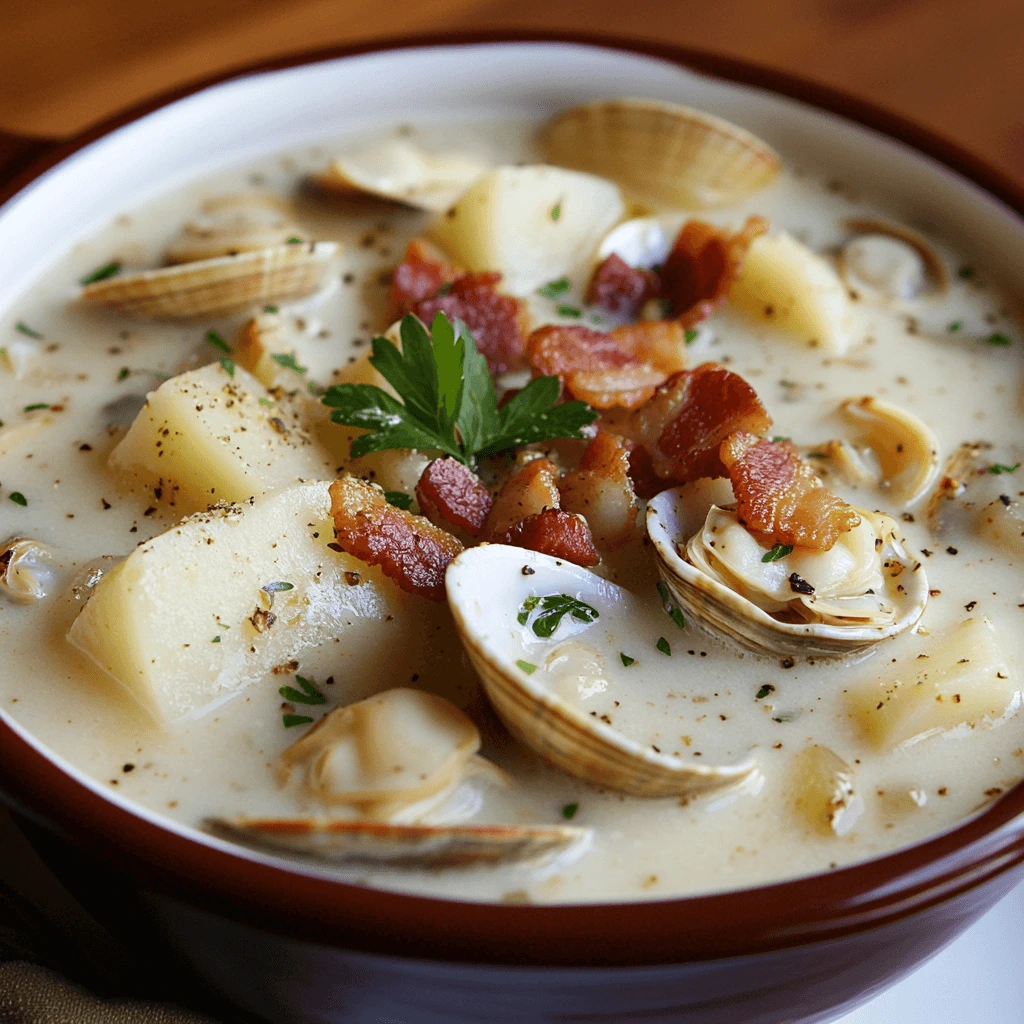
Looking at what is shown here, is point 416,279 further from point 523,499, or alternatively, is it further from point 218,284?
point 523,499

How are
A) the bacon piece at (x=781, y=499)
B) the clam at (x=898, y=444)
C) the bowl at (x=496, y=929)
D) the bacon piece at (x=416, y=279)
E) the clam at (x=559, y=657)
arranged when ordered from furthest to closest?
the bacon piece at (x=416, y=279), the clam at (x=898, y=444), the bacon piece at (x=781, y=499), the clam at (x=559, y=657), the bowl at (x=496, y=929)

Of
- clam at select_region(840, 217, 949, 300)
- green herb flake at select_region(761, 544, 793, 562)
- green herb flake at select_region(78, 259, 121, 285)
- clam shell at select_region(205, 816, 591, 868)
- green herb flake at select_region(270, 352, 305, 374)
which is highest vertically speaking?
clam at select_region(840, 217, 949, 300)

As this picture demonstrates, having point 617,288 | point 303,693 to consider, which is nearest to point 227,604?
point 303,693

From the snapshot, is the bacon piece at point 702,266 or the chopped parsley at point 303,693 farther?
the bacon piece at point 702,266

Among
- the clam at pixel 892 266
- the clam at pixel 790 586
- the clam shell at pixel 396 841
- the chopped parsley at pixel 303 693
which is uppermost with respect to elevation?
the clam at pixel 892 266

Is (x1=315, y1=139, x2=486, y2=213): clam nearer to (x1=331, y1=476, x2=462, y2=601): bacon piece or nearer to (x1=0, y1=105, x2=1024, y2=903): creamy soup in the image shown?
(x1=0, y1=105, x2=1024, y2=903): creamy soup

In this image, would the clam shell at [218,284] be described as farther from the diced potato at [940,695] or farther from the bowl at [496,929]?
the diced potato at [940,695]

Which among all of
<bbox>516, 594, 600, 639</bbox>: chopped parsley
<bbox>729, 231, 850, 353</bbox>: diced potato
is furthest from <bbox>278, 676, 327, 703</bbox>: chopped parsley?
<bbox>729, 231, 850, 353</bbox>: diced potato

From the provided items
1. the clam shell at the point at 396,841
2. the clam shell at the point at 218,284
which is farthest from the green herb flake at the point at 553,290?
the clam shell at the point at 396,841
